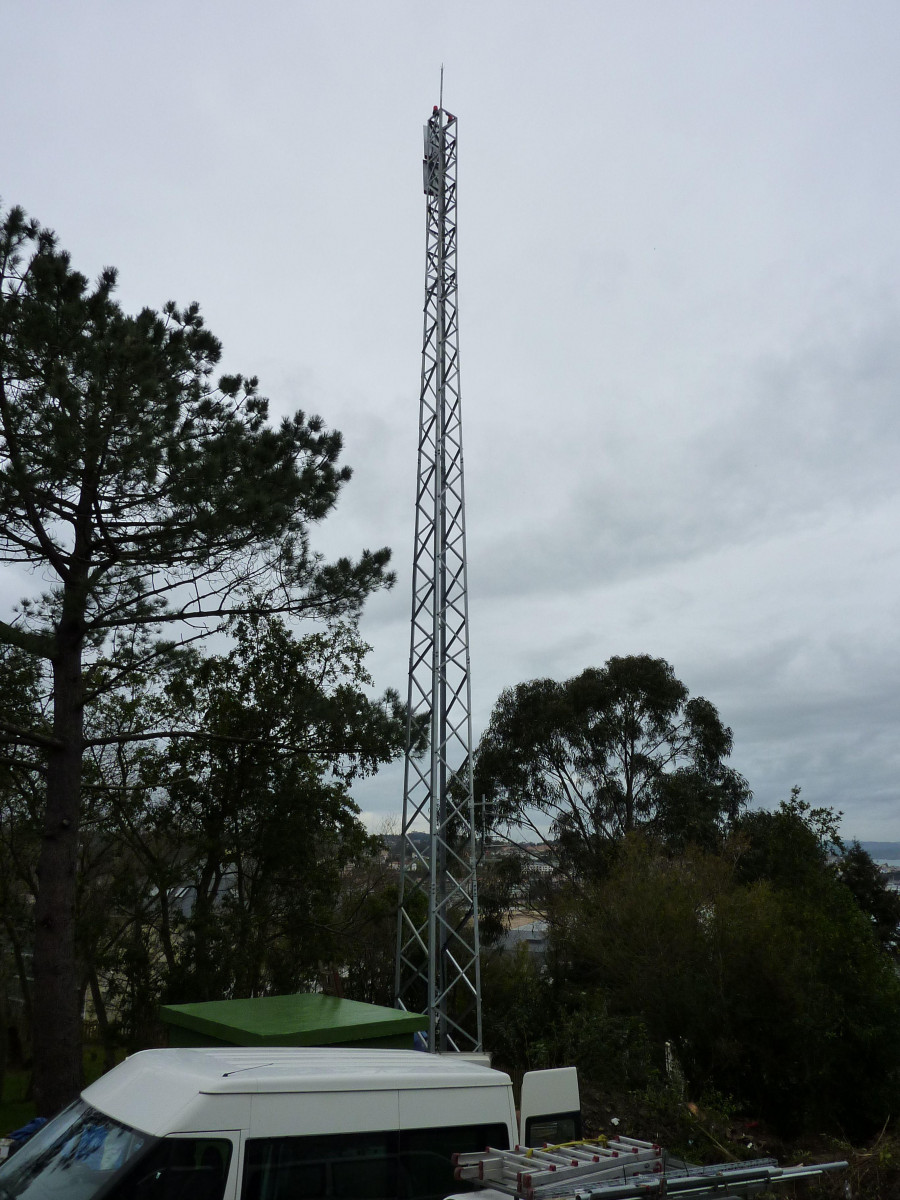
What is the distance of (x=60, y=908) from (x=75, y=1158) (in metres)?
6.21

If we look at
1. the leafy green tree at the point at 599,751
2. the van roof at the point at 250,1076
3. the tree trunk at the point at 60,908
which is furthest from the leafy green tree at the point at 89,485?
the leafy green tree at the point at 599,751

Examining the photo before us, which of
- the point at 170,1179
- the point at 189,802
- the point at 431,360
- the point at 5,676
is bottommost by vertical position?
the point at 170,1179

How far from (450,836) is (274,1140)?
20.3 meters

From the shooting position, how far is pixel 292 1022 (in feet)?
24.0

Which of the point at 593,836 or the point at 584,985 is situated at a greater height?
Answer: the point at 593,836

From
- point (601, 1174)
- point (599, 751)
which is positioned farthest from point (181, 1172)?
point (599, 751)

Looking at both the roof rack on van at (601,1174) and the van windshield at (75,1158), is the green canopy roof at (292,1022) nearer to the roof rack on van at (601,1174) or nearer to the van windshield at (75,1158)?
the van windshield at (75,1158)

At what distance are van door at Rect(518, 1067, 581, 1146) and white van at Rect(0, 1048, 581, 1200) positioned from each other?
78cm

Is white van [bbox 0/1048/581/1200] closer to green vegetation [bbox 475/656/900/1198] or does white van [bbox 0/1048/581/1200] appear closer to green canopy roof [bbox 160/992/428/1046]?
green canopy roof [bbox 160/992/428/1046]

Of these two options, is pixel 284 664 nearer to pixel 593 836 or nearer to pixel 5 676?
pixel 5 676

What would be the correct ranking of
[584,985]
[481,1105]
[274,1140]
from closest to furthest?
[274,1140], [481,1105], [584,985]

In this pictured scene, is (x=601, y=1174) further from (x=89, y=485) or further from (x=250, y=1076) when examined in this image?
(x=89, y=485)

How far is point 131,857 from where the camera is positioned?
1722 cm

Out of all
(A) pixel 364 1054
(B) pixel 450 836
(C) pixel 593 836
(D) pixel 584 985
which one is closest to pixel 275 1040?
(A) pixel 364 1054
